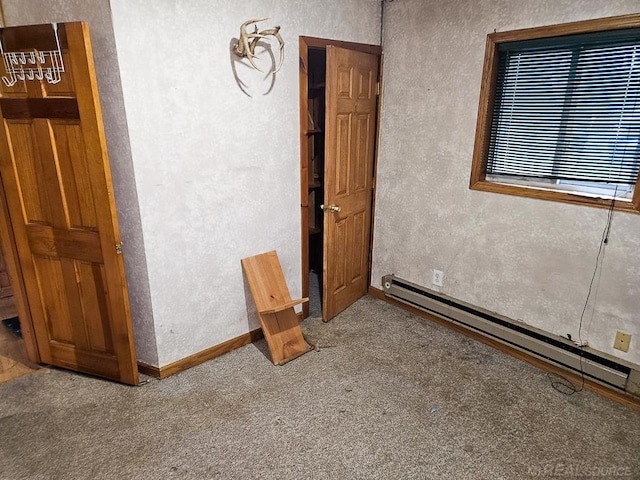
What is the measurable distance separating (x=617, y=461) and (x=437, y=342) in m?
1.16

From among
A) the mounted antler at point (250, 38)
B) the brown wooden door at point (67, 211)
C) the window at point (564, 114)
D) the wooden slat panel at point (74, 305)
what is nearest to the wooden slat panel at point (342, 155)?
the mounted antler at point (250, 38)

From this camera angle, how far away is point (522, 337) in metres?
2.64

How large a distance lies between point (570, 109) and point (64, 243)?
288 centimetres

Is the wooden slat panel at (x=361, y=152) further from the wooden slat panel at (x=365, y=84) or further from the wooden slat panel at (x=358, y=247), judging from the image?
the wooden slat panel at (x=358, y=247)

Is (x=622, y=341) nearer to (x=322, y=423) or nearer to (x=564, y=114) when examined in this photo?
(x=564, y=114)

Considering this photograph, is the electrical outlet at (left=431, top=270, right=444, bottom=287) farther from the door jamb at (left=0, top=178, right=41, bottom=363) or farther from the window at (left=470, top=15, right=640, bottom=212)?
the door jamb at (left=0, top=178, right=41, bottom=363)

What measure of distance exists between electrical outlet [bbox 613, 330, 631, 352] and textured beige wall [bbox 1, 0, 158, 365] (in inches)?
103

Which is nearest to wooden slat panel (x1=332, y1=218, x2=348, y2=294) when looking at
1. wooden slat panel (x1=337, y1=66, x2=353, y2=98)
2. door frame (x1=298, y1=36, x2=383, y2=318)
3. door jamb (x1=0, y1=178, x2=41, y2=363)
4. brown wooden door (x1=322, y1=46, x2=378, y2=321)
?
brown wooden door (x1=322, y1=46, x2=378, y2=321)

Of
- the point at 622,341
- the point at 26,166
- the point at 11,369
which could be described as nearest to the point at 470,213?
the point at 622,341

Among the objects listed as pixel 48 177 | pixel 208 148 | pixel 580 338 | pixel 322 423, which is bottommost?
pixel 322 423

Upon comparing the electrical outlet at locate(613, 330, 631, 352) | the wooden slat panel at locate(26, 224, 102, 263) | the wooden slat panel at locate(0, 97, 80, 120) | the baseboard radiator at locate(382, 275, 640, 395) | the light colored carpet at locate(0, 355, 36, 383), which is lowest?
the light colored carpet at locate(0, 355, 36, 383)

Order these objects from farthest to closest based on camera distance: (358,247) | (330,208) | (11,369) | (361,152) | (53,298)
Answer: (358,247) → (361,152) → (330,208) → (11,369) → (53,298)

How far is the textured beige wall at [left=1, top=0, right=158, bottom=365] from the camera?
1.93 metres

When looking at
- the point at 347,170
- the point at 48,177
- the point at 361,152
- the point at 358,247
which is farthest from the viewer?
the point at 358,247
